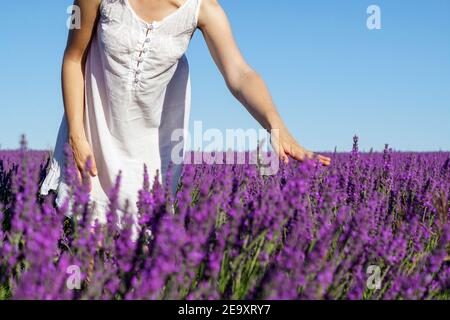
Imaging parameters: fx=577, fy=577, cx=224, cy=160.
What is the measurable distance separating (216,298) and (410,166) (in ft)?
10.1

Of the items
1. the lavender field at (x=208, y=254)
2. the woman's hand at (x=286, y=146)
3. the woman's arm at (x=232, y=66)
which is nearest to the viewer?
the lavender field at (x=208, y=254)

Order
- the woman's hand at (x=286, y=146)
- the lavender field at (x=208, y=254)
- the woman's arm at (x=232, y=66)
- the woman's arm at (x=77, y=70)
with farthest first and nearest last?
1. the woman's arm at (x=232, y=66)
2. the woman's arm at (x=77, y=70)
3. the woman's hand at (x=286, y=146)
4. the lavender field at (x=208, y=254)

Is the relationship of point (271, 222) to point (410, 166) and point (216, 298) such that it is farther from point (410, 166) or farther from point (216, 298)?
point (410, 166)

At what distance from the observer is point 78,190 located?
1773mm

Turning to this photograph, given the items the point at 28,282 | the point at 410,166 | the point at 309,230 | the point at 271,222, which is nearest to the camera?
the point at 28,282

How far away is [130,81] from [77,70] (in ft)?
0.83

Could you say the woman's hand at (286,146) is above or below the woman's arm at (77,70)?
below

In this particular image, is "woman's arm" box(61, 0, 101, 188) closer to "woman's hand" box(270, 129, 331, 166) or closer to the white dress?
the white dress

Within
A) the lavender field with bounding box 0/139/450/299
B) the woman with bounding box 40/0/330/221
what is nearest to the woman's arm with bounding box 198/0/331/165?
the woman with bounding box 40/0/330/221

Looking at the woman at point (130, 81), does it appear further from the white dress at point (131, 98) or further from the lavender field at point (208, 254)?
the lavender field at point (208, 254)

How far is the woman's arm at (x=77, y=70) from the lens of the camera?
263 centimetres

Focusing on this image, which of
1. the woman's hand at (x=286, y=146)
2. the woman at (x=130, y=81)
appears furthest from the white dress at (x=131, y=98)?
the woman's hand at (x=286, y=146)
